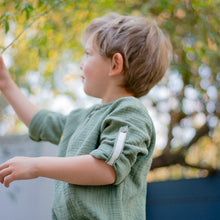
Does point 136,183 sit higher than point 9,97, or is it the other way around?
point 9,97

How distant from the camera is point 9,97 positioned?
158 cm

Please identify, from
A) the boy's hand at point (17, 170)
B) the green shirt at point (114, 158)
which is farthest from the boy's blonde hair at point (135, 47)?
the boy's hand at point (17, 170)

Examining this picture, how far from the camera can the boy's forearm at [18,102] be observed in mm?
1578

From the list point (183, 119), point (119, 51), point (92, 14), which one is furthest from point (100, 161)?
point (183, 119)

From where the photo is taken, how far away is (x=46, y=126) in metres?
1.57

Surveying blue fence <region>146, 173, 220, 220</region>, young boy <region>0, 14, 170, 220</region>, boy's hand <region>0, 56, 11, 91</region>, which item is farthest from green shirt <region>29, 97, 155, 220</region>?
blue fence <region>146, 173, 220, 220</region>

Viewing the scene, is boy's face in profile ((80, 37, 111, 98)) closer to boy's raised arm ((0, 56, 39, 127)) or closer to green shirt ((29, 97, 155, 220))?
green shirt ((29, 97, 155, 220))

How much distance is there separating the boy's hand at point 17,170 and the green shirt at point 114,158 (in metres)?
0.19

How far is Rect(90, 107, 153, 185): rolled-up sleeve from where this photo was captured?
3.61ft

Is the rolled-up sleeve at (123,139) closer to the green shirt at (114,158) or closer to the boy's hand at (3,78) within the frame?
the green shirt at (114,158)

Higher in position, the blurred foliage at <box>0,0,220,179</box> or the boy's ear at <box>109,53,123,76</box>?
the boy's ear at <box>109,53,123,76</box>

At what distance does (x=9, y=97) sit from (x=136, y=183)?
0.69 metres

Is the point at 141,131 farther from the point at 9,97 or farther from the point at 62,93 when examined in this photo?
the point at 62,93

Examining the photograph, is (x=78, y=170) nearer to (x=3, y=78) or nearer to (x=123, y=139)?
A: (x=123, y=139)
